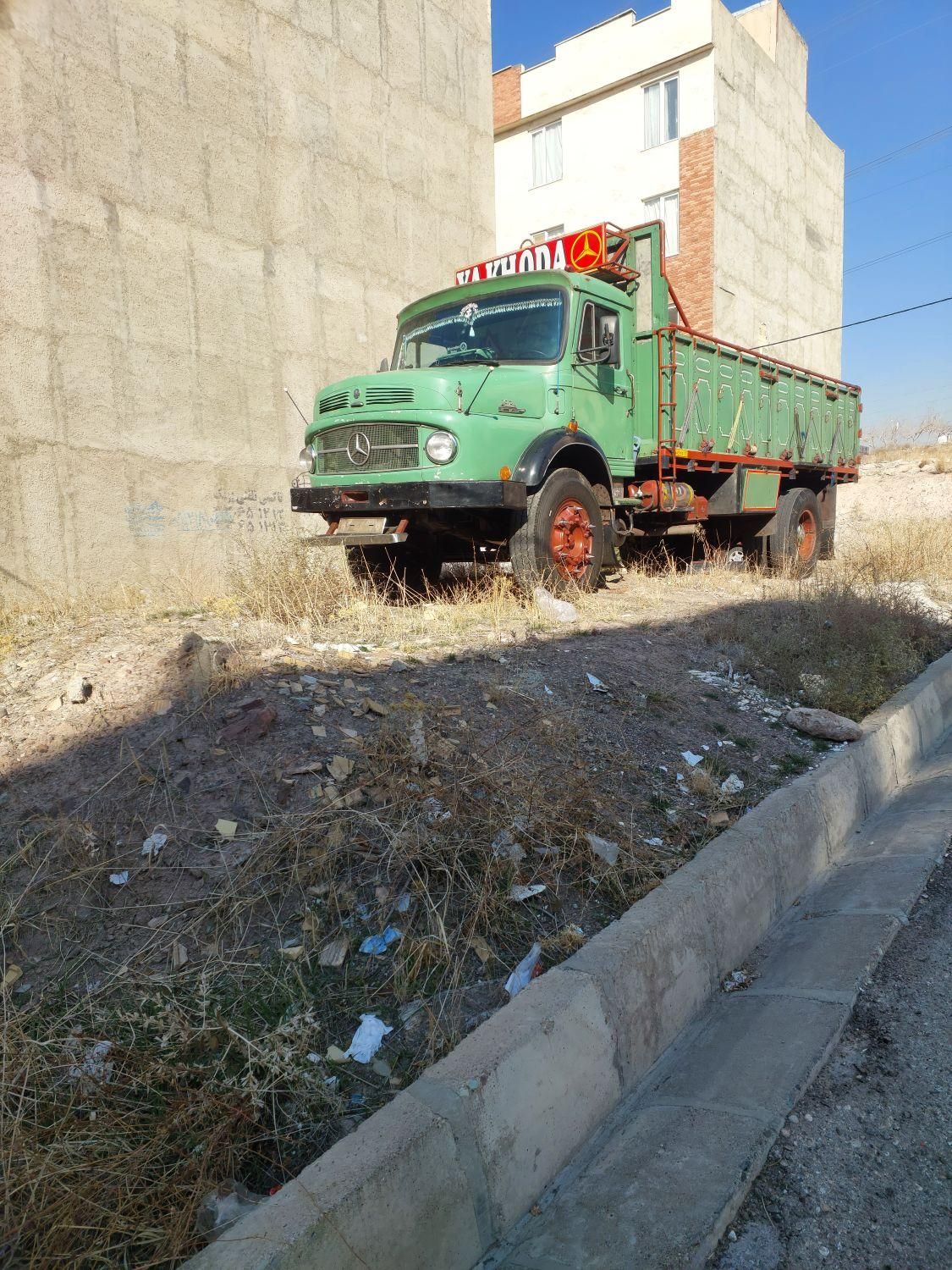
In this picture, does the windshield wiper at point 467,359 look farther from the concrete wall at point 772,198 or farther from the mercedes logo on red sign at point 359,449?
the concrete wall at point 772,198

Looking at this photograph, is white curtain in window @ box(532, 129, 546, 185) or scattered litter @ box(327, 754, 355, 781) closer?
scattered litter @ box(327, 754, 355, 781)

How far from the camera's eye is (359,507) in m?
6.52

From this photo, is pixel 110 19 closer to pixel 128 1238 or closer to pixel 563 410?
pixel 563 410

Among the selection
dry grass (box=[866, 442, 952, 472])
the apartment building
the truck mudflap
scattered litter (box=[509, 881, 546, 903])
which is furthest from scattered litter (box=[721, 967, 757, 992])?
dry grass (box=[866, 442, 952, 472])

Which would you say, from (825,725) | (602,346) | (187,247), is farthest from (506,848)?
(187,247)

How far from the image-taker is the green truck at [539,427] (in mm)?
6359

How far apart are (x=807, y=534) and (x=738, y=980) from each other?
9.83 metres

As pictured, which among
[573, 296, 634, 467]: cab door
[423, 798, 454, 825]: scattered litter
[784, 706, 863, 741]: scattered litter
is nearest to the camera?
[423, 798, 454, 825]: scattered litter

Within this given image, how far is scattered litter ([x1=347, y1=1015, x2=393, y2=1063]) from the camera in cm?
221

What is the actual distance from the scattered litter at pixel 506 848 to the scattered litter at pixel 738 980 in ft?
2.67

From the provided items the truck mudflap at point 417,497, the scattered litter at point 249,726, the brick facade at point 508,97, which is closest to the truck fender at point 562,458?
the truck mudflap at point 417,497

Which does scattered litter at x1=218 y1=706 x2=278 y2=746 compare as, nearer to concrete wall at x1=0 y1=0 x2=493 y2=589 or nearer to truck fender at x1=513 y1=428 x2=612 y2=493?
truck fender at x1=513 y1=428 x2=612 y2=493

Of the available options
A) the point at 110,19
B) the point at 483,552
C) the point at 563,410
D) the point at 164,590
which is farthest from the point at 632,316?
the point at 110,19

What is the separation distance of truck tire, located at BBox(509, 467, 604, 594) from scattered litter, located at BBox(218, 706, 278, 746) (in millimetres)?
3478
